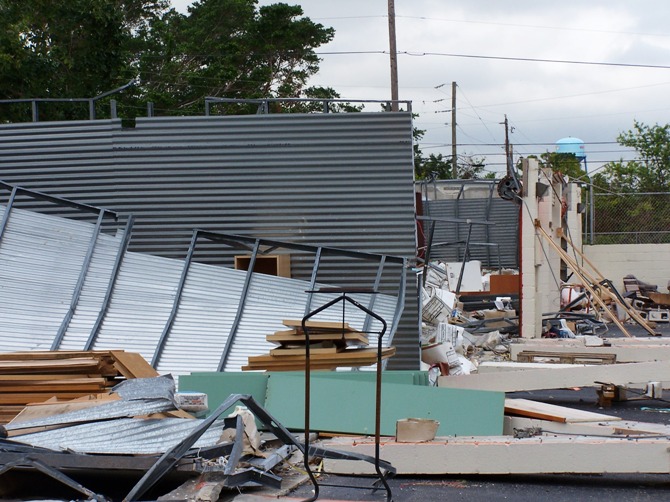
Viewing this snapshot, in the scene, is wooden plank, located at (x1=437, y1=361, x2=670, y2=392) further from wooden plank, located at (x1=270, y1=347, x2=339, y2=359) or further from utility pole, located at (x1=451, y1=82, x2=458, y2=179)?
utility pole, located at (x1=451, y1=82, x2=458, y2=179)

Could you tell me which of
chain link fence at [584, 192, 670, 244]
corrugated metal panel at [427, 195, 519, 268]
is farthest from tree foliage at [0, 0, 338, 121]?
chain link fence at [584, 192, 670, 244]

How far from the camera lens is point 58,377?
8.05 m

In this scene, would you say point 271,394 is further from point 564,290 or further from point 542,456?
point 564,290

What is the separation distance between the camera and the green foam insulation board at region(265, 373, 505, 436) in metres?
7.36

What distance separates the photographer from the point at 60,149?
12312mm

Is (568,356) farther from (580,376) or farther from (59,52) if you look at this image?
(59,52)

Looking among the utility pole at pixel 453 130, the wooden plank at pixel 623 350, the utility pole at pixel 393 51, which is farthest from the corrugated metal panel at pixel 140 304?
the utility pole at pixel 453 130

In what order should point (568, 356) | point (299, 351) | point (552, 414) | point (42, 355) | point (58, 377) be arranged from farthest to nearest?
1. point (568, 356)
2. point (299, 351)
3. point (42, 355)
4. point (58, 377)
5. point (552, 414)

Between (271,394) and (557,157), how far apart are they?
107 ft

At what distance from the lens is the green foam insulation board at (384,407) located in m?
7.36

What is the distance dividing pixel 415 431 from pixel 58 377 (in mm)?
3347

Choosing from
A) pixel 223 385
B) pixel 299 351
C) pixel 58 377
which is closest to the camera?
pixel 223 385

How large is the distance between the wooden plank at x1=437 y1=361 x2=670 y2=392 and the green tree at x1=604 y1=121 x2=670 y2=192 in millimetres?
26079

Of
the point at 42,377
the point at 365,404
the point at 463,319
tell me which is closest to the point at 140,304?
the point at 42,377
